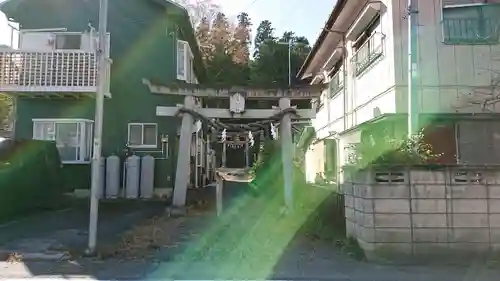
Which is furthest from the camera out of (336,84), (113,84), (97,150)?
(113,84)

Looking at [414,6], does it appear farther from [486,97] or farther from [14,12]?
[14,12]

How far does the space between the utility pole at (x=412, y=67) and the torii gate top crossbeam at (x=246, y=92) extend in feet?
11.2

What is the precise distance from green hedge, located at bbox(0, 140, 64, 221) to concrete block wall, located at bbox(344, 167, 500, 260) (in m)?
9.16

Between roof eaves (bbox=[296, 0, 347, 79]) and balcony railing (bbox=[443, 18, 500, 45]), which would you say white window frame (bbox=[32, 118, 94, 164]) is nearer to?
roof eaves (bbox=[296, 0, 347, 79])

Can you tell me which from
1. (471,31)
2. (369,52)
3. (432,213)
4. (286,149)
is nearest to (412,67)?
(471,31)

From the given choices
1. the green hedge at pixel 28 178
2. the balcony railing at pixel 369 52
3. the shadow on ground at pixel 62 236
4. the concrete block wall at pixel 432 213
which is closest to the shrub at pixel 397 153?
the concrete block wall at pixel 432 213

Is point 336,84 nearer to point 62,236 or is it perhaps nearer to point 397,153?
point 397,153

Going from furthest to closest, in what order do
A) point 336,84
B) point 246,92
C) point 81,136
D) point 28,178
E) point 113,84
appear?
point 113,84
point 336,84
point 81,136
point 28,178
point 246,92

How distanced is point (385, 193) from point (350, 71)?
22.2ft

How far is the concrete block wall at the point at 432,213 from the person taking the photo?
6758 mm

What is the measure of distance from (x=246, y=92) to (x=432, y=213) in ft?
20.3

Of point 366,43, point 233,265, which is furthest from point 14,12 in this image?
point 233,265

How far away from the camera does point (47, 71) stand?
46.5 feet

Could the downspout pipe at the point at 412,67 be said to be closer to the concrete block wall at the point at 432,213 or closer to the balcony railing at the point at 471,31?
the balcony railing at the point at 471,31
